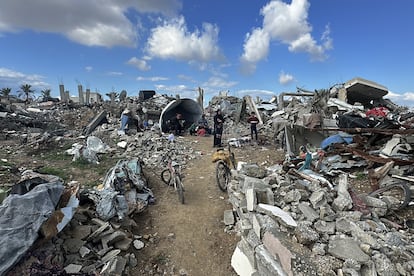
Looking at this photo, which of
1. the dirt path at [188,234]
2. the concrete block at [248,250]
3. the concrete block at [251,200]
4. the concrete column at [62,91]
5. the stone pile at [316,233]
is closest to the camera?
the stone pile at [316,233]

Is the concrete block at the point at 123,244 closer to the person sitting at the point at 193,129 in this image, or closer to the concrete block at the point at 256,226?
the concrete block at the point at 256,226

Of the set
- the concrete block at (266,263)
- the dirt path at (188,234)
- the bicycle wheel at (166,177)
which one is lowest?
the dirt path at (188,234)

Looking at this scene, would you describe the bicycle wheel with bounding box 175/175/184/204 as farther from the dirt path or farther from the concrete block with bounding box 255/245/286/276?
the concrete block with bounding box 255/245/286/276

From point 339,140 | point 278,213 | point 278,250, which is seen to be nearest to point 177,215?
point 278,213

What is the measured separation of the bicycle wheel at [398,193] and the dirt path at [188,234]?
2.68m

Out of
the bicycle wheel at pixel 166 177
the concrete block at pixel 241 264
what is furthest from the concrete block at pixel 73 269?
the bicycle wheel at pixel 166 177

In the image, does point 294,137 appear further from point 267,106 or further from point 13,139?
point 13,139

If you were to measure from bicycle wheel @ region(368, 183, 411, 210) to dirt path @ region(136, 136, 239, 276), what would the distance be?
2.68m

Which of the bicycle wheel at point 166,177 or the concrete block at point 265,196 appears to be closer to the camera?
the concrete block at point 265,196

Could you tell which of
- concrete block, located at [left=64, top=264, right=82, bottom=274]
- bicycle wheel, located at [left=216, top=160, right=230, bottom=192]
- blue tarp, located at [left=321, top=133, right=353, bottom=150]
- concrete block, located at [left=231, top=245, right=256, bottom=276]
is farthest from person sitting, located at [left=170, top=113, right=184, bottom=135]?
concrete block, located at [left=64, top=264, right=82, bottom=274]

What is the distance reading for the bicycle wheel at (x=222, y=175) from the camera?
6676 mm

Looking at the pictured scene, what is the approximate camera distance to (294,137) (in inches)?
390

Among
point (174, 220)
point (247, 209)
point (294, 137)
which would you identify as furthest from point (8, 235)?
point (294, 137)

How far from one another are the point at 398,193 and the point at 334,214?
1.99 metres
